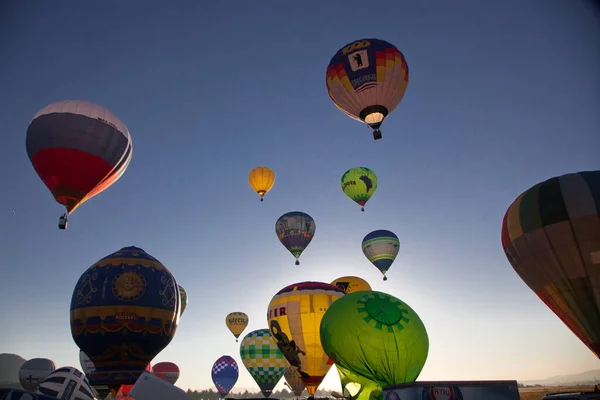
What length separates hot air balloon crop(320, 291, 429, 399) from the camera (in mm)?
10742

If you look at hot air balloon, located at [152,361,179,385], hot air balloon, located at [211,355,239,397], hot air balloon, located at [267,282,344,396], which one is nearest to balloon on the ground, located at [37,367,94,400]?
hot air balloon, located at [267,282,344,396]

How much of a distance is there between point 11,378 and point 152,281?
5336 centimetres

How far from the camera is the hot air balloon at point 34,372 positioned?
2992cm

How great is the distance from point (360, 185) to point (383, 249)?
4.76 metres

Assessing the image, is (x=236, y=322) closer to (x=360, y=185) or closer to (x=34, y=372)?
(x=34, y=372)

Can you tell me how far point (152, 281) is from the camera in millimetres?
14086

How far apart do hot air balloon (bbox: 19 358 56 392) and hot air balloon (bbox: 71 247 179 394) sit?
21.6 metres

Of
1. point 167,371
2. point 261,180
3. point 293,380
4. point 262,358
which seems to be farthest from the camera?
point 167,371

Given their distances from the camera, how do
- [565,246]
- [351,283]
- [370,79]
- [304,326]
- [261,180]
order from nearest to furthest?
[565,246]
[304,326]
[370,79]
[351,283]
[261,180]

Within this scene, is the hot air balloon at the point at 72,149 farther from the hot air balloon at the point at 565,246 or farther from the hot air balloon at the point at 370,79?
the hot air balloon at the point at 565,246

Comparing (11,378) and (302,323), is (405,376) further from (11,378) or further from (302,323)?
(11,378)

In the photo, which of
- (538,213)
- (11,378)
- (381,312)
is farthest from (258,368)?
(11,378)

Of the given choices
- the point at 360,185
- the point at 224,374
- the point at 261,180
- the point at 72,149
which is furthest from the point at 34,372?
the point at 360,185

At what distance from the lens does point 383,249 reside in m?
28.2
